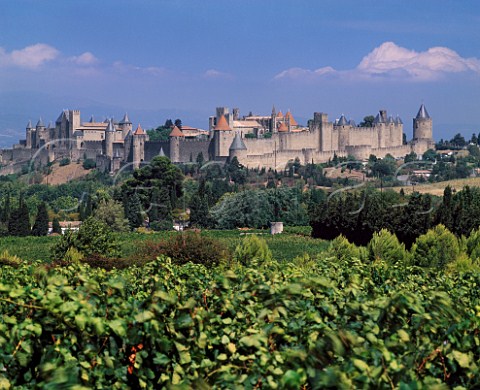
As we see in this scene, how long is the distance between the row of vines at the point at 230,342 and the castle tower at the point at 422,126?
3853 inches

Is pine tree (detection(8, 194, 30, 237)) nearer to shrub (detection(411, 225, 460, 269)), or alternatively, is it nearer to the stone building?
shrub (detection(411, 225, 460, 269))

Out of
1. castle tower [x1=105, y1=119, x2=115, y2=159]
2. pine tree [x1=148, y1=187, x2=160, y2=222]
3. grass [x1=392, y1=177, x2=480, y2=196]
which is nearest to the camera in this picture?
pine tree [x1=148, y1=187, x2=160, y2=222]

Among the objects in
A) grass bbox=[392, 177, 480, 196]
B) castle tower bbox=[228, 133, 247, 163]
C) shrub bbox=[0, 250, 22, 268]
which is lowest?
grass bbox=[392, 177, 480, 196]

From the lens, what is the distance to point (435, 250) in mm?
24469

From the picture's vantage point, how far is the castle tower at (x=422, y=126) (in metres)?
105

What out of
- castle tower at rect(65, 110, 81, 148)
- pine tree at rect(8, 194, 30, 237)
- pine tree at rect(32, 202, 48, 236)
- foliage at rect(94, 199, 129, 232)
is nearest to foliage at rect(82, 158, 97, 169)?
castle tower at rect(65, 110, 81, 148)

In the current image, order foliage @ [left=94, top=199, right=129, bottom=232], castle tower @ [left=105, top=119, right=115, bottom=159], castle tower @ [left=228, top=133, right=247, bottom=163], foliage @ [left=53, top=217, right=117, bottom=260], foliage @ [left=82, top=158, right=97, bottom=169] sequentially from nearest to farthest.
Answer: foliage @ [left=53, top=217, right=117, bottom=260], foliage @ [left=94, top=199, right=129, bottom=232], castle tower @ [left=228, top=133, right=247, bottom=163], foliage @ [left=82, top=158, right=97, bottom=169], castle tower @ [left=105, top=119, right=115, bottom=159]

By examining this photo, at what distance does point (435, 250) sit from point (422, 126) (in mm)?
82381

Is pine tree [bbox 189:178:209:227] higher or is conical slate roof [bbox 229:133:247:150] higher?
conical slate roof [bbox 229:133:247:150]

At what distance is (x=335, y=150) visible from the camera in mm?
92750

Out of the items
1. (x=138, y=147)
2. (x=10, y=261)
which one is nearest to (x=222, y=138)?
(x=138, y=147)

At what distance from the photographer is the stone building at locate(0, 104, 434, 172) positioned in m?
85.2

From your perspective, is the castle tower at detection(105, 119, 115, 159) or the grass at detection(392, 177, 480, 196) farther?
the castle tower at detection(105, 119, 115, 159)

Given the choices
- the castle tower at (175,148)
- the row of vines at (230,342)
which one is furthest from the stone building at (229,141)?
the row of vines at (230,342)
